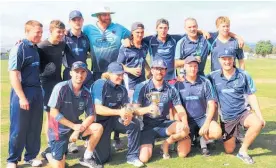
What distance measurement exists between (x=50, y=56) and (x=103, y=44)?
1.39 m

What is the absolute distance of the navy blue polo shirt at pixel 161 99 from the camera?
701 centimetres

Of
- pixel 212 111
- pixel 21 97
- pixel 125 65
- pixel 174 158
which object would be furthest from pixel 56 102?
pixel 212 111

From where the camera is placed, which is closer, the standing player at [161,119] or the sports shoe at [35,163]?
the sports shoe at [35,163]

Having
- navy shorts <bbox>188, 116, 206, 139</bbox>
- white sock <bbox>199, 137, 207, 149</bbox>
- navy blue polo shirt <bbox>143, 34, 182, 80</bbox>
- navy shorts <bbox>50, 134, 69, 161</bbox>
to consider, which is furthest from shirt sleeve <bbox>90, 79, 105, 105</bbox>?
white sock <bbox>199, 137, 207, 149</bbox>

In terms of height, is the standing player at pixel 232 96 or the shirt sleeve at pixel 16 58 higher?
the shirt sleeve at pixel 16 58

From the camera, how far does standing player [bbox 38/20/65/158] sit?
684 centimetres

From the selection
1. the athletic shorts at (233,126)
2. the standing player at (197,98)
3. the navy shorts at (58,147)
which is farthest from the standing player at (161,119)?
the navy shorts at (58,147)

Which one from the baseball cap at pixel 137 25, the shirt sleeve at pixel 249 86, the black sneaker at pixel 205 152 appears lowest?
the black sneaker at pixel 205 152

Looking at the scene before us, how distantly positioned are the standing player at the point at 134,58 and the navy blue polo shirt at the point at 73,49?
876 millimetres

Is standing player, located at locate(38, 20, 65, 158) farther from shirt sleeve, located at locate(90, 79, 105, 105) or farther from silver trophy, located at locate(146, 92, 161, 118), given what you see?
silver trophy, located at locate(146, 92, 161, 118)

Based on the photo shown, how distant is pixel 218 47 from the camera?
787 cm

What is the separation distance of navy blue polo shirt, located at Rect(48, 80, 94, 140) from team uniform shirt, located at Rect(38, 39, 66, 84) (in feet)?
2.96

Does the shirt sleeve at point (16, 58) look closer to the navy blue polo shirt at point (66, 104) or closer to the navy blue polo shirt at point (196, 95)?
the navy blue polo shirt at point (66, 104)

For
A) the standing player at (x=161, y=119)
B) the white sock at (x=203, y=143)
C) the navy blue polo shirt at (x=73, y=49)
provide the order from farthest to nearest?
the navy blue polo shirt at (x=73, y=49) → the white sock at (x=203, y=143) → the standing player at (x=161, y=119)
